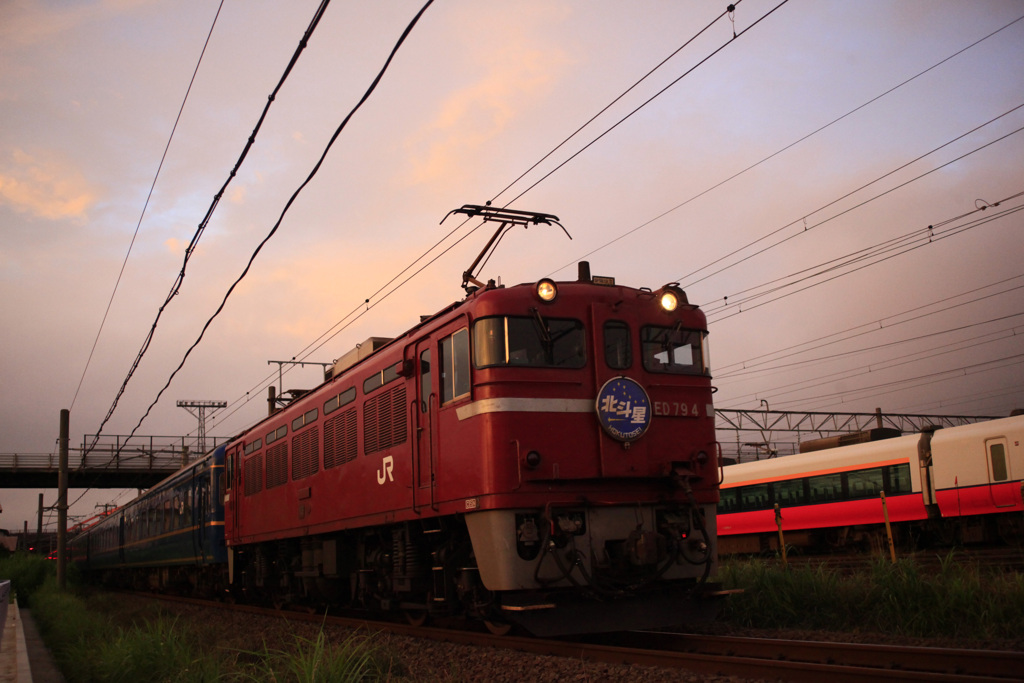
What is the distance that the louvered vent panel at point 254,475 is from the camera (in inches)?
635

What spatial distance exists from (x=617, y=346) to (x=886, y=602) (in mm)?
3848

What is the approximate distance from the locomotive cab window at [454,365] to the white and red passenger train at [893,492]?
11.4 meters

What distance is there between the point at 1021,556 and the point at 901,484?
5057 millimetres

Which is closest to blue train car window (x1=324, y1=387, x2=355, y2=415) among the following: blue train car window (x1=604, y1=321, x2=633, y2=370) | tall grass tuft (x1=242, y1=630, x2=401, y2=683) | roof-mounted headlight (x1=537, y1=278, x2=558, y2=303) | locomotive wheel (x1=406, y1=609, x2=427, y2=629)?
locomotive wheel (x1=406, y1=609, x2=427, y2=629)

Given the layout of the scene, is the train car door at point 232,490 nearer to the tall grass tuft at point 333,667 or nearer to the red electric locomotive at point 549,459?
the red electric locomotive at point 549,459

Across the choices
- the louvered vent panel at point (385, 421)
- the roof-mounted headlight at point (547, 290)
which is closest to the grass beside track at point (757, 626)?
the louvered vent panel at point (385, 421)

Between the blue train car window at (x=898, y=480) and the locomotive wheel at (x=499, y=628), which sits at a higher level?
the blue train car window at (x=898, y=480)

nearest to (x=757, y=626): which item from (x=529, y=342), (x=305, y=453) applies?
(x=529, y=342)

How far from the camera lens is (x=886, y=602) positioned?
29.9ft

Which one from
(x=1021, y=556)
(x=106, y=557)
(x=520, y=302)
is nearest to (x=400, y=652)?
(x=520, y=302)

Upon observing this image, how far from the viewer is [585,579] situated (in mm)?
8211

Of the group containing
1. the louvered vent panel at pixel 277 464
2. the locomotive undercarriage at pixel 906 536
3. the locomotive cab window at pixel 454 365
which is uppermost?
the locomotive cab window at pixel 454 365

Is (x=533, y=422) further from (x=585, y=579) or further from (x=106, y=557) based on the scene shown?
(x=106, y=557)

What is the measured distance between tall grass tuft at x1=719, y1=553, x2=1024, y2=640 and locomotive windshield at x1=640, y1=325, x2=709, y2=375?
2498 mm
